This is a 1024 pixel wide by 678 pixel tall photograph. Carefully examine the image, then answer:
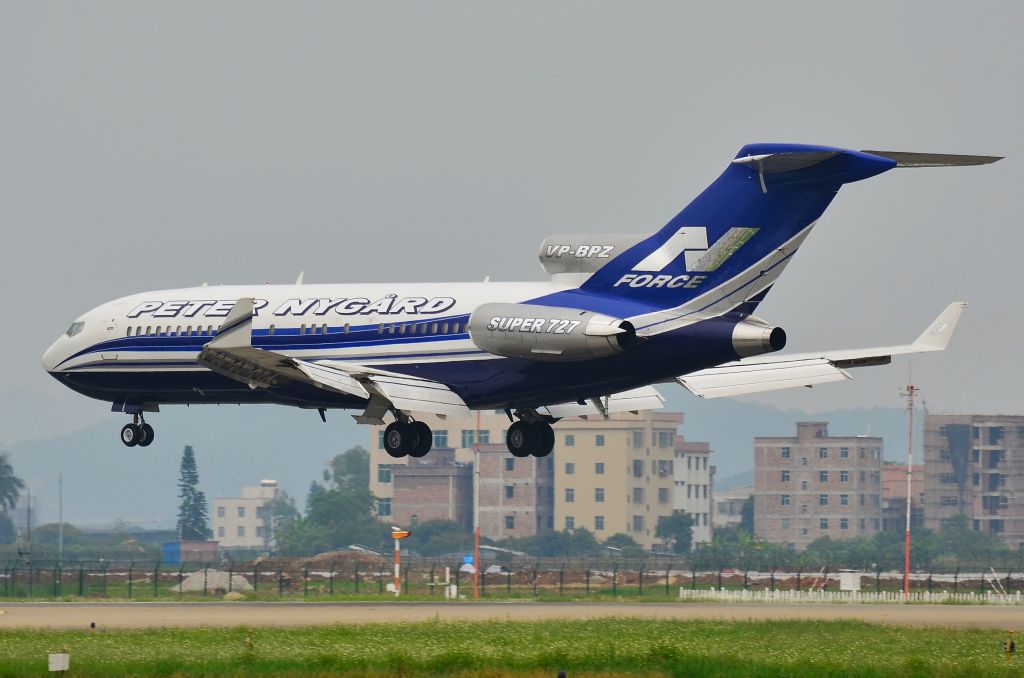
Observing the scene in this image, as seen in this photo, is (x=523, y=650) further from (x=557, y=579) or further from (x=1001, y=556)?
(x=1001, y=556)

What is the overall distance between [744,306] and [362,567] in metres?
55.4

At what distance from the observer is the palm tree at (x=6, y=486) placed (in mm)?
153550

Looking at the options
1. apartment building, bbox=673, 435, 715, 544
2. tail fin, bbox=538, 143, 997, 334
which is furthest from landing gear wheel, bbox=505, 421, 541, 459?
apartment building, bbox=673, 435, 715, 544

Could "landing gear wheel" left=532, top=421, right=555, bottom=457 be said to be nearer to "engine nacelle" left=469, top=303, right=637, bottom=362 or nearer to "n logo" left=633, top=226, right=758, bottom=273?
"engine nacelle" left=469, top=303, right=637, bottom=362

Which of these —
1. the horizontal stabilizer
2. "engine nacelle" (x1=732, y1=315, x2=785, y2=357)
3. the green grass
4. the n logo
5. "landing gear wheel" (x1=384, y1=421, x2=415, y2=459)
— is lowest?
the green grass

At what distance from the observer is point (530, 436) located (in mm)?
48750

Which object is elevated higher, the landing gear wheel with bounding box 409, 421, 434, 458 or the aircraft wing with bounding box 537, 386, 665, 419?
the aircraft wing with bounding box 537, 386, 665, 419

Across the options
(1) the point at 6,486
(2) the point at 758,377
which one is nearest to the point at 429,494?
(1) the point at 6,486

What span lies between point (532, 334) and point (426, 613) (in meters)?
7.78

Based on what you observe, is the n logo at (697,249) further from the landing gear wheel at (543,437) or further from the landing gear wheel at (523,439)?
the landing gear wheel at (523,439)

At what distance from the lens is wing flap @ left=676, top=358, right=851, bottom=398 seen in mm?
45062

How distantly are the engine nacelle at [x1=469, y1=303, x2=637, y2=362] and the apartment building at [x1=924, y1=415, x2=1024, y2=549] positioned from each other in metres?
130

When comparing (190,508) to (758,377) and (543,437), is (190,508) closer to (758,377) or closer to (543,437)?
(543,437)

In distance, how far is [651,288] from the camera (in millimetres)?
42094
